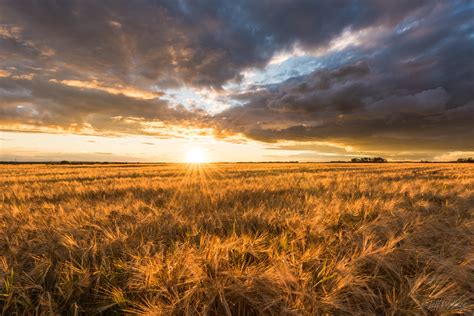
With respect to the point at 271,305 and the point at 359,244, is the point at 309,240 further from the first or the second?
the point at 271,305

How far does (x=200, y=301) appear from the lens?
1.66 m

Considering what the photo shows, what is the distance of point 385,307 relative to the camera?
1.81 m

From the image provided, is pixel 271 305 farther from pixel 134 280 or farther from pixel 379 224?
pixel 379 224

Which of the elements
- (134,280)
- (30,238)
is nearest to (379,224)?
(134,280)

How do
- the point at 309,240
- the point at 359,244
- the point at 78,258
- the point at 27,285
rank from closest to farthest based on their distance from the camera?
the point at 27,285 < the point at 78,258 < the point at 359,244 < the point at 309,240

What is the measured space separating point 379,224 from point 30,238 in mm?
4959

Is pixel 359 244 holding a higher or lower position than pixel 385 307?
higher

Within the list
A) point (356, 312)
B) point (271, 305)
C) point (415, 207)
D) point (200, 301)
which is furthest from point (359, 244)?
point (415, 207)

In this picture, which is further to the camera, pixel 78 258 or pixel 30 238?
pixel 30 238

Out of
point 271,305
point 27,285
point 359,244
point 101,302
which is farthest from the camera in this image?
point 359,244

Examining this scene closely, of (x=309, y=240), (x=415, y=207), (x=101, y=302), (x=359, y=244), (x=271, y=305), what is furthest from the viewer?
(x=415, y=207)

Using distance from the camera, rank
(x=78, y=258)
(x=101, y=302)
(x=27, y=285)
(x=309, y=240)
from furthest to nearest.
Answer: (x=309, y=240) < (x=78, y=258) < (x=27, y=285) < (x=101, y=302)

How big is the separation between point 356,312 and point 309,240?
121 centimetres

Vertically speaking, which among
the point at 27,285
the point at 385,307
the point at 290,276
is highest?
the point at 290,276
